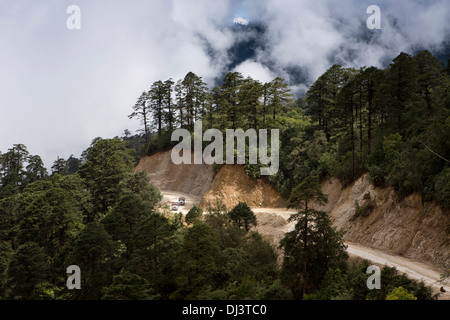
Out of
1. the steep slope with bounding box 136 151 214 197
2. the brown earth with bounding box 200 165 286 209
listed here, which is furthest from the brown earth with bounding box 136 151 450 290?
the steep slope with bounding box 136 151 214 197

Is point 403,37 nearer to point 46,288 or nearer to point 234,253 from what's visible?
point 234,253

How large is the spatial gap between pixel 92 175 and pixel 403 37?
7926cm

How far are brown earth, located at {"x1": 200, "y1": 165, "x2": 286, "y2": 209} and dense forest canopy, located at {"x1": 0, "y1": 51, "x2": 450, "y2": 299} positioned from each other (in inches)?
55.7

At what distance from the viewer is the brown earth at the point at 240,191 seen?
126 feet

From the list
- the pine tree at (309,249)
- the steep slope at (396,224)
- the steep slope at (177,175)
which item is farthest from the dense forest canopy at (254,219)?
the steep slope at (177,175)

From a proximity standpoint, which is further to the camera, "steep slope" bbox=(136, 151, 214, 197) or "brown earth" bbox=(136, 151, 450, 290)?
"steep slope" bbox=(136, 151, 214, 197)

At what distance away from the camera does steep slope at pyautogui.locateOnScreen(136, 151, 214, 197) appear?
4891 centimetres

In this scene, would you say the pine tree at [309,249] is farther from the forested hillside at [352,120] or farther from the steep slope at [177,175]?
the steep slope at [177,175]

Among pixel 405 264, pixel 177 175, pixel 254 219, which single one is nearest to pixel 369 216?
pixel 405 264

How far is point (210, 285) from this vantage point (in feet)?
54.3

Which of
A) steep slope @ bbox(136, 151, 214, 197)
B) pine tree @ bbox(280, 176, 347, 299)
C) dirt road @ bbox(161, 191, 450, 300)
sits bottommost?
dirt road @ bbox(161, 191, 450, 300)

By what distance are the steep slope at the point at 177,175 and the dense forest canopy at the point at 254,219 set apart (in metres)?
10.0

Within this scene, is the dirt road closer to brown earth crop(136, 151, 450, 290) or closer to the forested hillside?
brown earth crop(136, 151, 450, 290)
